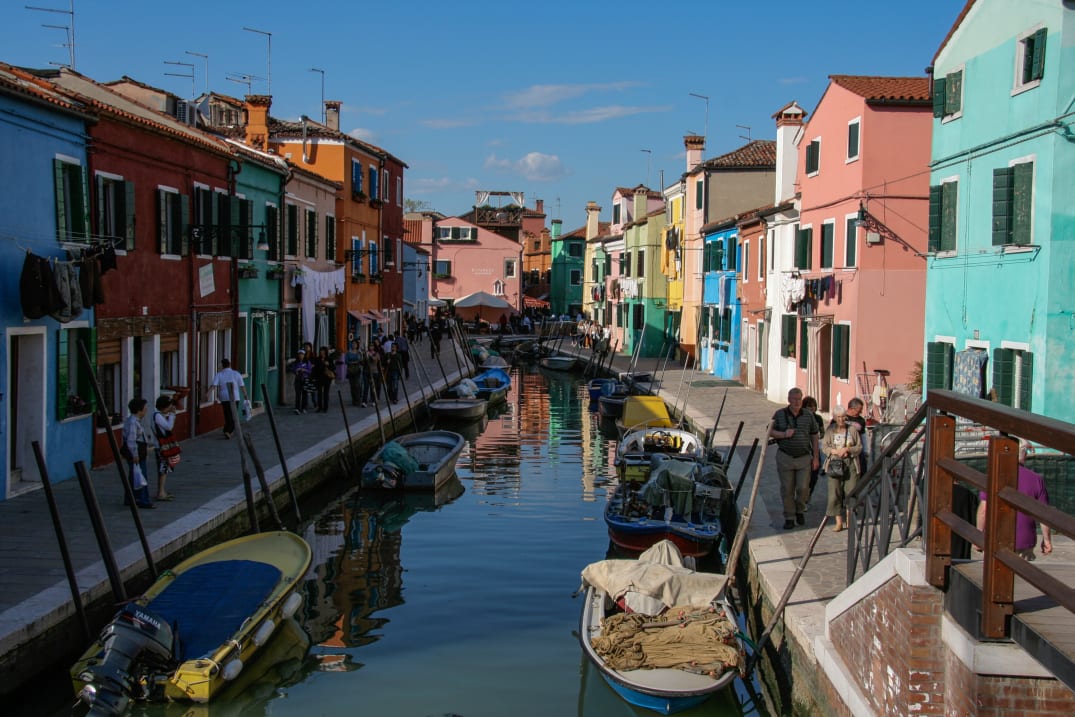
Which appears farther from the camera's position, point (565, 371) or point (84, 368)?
point (565, 371)

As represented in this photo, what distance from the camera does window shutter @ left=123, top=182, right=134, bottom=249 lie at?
16.8m

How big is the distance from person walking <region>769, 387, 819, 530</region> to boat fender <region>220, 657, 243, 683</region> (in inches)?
261

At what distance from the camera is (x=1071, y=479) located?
1140 centimetres

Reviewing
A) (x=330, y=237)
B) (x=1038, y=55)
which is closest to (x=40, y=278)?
(x=1038, y=55)

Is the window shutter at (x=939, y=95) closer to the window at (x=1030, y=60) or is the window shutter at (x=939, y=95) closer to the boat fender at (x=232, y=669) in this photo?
the window at (x=1030, y=60)

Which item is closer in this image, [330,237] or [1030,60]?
[1030,60]

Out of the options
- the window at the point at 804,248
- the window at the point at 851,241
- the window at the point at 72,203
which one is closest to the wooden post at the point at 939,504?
the window at the point at 72,203

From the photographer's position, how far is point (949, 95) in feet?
58.6

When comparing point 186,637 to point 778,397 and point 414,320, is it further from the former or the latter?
point 414,320

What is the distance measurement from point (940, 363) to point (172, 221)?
44.9ft

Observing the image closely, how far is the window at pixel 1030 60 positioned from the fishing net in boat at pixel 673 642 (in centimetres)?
946

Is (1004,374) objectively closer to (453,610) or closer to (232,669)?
(453,610)

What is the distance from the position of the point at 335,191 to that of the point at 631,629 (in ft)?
83.0

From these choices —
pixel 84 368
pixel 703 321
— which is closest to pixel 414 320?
pixel 703 321
